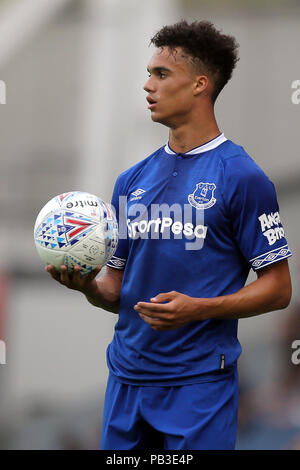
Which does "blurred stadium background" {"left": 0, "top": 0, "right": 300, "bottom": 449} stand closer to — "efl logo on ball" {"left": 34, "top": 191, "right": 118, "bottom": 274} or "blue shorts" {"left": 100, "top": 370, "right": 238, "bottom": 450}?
"blue shorts" {"left": 100, "top": 370, "right": 238, "bottom": 450}

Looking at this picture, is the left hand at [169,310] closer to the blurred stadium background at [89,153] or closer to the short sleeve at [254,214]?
the short sleeve at [254,214]

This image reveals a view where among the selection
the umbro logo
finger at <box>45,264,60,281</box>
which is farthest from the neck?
finger at <box>45,264,60,281</box>

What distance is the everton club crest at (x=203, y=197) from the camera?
8.71 feet

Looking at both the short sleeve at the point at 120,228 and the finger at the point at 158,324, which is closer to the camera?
the finger at the point at 158,324

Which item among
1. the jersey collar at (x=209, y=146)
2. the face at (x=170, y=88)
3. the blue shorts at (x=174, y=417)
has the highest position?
the face at (x=170, y=88)

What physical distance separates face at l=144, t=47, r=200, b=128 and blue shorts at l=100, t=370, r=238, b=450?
1.03 metres

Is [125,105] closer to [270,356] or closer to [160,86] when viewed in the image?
[270,356]

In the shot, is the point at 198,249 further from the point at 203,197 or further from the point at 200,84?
the point at 200,84

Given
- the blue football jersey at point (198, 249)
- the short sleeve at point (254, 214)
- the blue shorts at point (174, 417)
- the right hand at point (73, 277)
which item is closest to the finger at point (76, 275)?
the right hand at point (73, 277)

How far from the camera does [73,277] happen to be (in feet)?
8.87

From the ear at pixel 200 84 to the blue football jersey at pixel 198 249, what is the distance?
0.68 feet

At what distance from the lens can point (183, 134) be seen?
282cm

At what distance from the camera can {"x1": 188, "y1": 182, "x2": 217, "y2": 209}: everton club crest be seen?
8.71 ft
